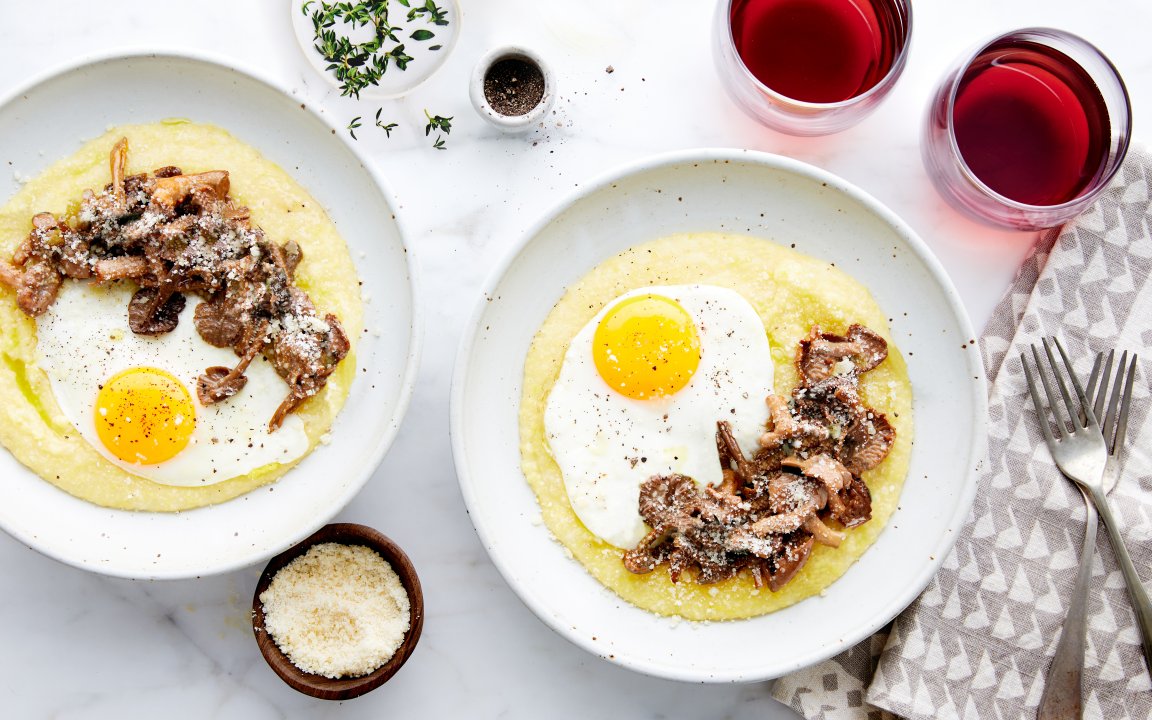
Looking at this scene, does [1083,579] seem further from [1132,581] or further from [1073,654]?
[1073,654]

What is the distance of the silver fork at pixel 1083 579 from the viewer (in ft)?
11.2

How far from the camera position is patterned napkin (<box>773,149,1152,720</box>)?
3.47 metres

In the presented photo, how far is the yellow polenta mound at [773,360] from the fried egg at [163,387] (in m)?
1.01

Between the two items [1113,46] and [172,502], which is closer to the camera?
[172,502]

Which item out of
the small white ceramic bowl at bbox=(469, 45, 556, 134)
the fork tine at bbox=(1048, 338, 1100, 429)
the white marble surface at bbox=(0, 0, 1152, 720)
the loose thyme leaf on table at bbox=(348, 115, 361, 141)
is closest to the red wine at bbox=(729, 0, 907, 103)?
the white marble surface at bbox=(0, 0, 1152, 720)

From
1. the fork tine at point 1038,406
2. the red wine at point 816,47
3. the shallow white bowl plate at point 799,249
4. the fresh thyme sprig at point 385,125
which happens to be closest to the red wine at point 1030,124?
the red wine at point 816,47

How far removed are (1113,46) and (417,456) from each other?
11.7ft

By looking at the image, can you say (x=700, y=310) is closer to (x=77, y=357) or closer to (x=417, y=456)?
(x=417, y=456)

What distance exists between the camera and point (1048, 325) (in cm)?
360

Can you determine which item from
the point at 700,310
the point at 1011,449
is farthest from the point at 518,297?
the point at 1011,449

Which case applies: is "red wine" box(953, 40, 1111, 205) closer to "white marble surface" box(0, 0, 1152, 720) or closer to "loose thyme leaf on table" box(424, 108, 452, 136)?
"white marble surface" box(0, 0, 1152, 720)

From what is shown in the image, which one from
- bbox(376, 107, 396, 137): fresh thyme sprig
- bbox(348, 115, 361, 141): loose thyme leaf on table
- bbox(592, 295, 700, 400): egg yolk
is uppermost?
bbox(376, 107, 396, 137): fresh thyme sprig

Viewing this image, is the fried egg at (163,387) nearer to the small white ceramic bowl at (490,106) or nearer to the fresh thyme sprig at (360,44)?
the fresh thyme sprig at (360,44)

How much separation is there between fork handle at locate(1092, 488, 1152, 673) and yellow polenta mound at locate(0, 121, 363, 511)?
3090mm
